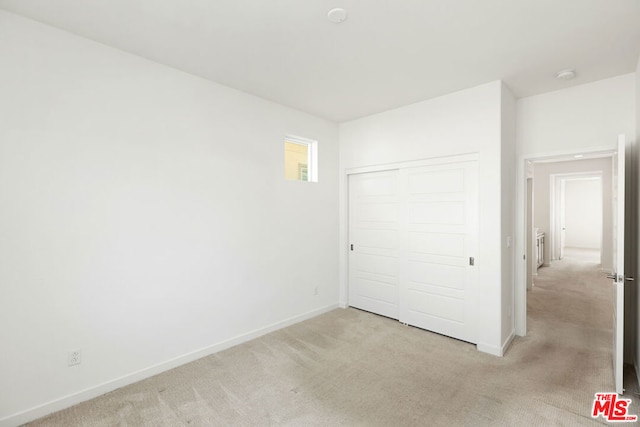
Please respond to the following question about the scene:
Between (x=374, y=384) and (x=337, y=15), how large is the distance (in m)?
2.94

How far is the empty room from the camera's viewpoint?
2143 mm

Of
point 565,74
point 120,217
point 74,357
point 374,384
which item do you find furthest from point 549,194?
point 74,357

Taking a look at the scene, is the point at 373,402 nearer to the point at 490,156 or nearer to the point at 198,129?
the point at 490,156

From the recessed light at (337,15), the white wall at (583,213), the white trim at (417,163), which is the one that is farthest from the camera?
the white wall at (583,213)

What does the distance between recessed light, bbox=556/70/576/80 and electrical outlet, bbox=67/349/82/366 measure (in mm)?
4988

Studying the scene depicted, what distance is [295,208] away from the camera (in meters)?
4.03

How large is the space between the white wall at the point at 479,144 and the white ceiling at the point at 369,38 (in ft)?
0.82

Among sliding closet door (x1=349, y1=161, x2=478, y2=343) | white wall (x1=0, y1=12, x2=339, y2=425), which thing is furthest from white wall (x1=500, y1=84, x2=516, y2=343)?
white wall (x1=0, y1=12, x2=339, y2=425)

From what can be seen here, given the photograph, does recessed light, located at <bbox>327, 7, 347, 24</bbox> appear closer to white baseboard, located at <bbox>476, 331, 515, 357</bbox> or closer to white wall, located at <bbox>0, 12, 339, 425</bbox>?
white wall, located at <bbox>0, 12, 339, 425</bbox>

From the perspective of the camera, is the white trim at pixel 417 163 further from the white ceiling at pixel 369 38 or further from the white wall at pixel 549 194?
the white wall at pixel 549 194

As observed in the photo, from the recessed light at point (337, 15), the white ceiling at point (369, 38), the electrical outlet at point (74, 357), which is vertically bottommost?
the electrical outlet at point (74, 357)

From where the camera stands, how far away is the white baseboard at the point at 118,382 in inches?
83.4

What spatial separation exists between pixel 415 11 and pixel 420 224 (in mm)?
2408

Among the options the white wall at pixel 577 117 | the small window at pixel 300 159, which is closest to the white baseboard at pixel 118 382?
the small window at pixel 300 159
